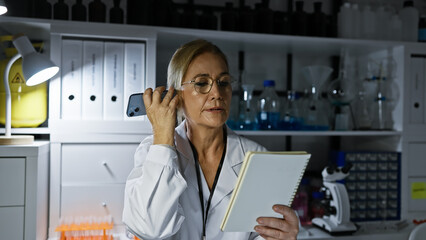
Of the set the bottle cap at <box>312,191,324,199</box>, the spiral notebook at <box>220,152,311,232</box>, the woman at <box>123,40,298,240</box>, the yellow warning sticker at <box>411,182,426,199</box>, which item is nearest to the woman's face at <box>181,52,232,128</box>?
the woman at <box>123,40,298,240</box>

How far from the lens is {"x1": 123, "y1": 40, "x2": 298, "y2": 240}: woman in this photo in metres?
1.05

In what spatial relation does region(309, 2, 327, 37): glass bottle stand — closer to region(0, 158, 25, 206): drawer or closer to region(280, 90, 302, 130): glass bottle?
region(280, 90, 302, 130): glass bottle

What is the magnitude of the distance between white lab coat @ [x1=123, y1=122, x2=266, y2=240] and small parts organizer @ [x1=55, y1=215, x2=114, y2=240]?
1.92 ft

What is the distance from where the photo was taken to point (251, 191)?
919mm

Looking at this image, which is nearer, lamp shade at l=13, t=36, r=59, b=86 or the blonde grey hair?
the blonde grey hair

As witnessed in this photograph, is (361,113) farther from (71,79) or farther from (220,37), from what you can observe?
(71,79)

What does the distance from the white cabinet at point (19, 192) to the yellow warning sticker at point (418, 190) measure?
6.43ft

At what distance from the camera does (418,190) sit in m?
2.13

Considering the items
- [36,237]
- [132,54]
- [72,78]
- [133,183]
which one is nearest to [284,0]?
[132,54]

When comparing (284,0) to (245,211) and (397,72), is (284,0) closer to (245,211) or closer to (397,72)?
(397,72)

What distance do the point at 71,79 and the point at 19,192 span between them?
0.54m

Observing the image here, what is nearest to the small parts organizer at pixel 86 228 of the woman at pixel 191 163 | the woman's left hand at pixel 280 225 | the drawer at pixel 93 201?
the drawer at pixel 93 201

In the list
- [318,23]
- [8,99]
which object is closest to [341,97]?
[318,23]

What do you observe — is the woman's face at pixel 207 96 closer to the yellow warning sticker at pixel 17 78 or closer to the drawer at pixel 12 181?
the drawer at pixel 12 181
